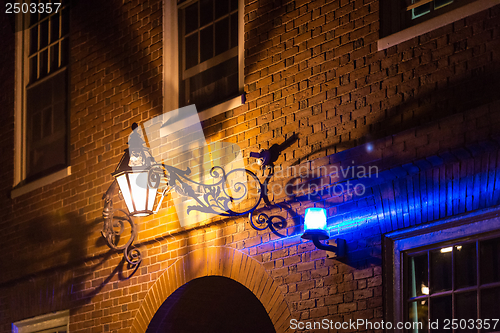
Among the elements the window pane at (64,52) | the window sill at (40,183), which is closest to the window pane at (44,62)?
the window pane at (64,52)

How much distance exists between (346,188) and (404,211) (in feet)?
1.79

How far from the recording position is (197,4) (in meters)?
7.02

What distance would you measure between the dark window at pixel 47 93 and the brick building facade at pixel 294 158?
0.92 feet

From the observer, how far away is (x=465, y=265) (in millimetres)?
4477

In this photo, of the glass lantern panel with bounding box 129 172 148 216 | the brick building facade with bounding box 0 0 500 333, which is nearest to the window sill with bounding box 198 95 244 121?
the brick building facade with bounding box 0 0 500 333

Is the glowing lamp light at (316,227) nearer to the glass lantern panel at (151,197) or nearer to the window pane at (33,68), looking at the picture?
the glass lantern panel at (151,197)

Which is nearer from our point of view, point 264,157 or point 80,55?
point 264,157

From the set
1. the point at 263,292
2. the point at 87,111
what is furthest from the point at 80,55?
the point at 263,292

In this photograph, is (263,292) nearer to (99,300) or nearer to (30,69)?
(99,300)

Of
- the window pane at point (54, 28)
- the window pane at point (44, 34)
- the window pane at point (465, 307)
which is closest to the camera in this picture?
the window pane at point (465, 307)

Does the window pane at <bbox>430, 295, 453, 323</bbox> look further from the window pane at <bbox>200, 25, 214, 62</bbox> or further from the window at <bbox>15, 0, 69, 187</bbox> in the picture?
the window at <bbox>15, 0, 69, 187</bbox>

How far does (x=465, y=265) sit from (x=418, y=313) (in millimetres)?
490

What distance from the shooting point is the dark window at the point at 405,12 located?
16.5 feet

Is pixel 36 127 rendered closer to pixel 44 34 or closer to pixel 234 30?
pixel 44 34
